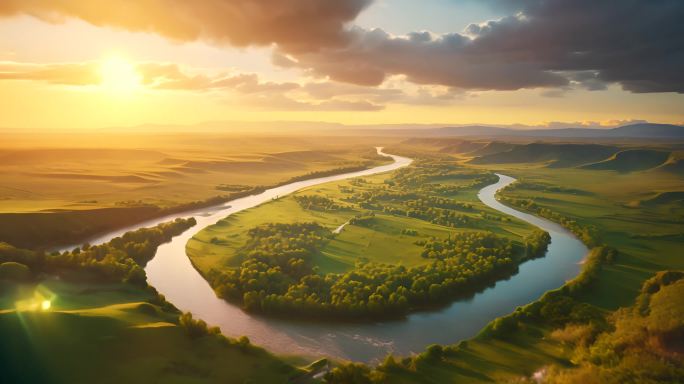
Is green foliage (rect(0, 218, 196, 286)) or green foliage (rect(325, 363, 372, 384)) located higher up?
green foliage (rect(0, 218, 196, 286))

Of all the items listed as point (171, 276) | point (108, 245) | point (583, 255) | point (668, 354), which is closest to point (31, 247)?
point (108, 245)

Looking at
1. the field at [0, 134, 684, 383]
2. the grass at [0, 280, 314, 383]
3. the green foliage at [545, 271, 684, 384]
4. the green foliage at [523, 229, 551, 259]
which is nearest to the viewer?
the green foliage at [545, 271, 684, 384]

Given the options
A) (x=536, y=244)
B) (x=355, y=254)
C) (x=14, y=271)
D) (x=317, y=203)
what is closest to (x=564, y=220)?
(x=536, y=244)

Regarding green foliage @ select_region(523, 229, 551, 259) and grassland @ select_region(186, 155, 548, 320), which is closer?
grassland @ select_region(186, 155, 548, 320)

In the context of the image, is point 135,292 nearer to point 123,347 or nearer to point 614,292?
point 123,347

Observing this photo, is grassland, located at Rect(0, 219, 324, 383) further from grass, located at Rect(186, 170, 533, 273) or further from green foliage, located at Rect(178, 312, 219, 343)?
grass, located at Rect(186, 170, 533, 273)

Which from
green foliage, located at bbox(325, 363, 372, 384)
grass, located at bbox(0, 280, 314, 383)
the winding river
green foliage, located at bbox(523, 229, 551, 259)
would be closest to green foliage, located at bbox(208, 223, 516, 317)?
the winding river
